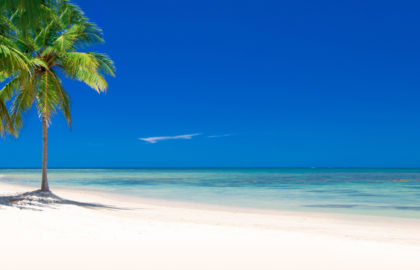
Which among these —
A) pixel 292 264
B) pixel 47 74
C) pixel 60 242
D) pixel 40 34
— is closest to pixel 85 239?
pixel 60 242

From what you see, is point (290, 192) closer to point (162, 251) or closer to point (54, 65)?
point (54, 65)

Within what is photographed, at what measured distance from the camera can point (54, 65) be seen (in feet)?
42.3

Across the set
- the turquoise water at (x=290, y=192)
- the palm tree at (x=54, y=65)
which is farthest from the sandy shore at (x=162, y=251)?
the turquoise water at (x=290, y=192)

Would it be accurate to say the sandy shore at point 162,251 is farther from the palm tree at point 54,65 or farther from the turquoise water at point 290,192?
the turquoise water at point 290,192

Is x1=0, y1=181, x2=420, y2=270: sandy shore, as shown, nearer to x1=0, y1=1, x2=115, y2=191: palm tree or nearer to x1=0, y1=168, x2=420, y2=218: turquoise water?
x1=0, y1=1, x2=115, y2=191: palm tree

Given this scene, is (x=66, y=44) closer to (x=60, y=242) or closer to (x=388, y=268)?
(x=60, y=242)

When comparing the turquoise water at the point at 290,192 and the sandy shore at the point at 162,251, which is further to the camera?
the turquoise water at the point at 290,192

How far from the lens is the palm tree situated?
12203mm

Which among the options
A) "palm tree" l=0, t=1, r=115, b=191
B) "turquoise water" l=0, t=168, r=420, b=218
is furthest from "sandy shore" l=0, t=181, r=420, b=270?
"turquoise water" l=0, t=168, r=420, b=218

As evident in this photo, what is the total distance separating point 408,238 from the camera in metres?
7.41

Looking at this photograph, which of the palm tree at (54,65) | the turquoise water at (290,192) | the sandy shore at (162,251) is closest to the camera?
the sandy shore at (162,251)

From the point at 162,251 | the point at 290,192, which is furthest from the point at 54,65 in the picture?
the point at 290,192

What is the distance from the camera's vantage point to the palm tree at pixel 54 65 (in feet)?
40.0

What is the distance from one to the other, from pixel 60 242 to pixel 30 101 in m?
9.49
